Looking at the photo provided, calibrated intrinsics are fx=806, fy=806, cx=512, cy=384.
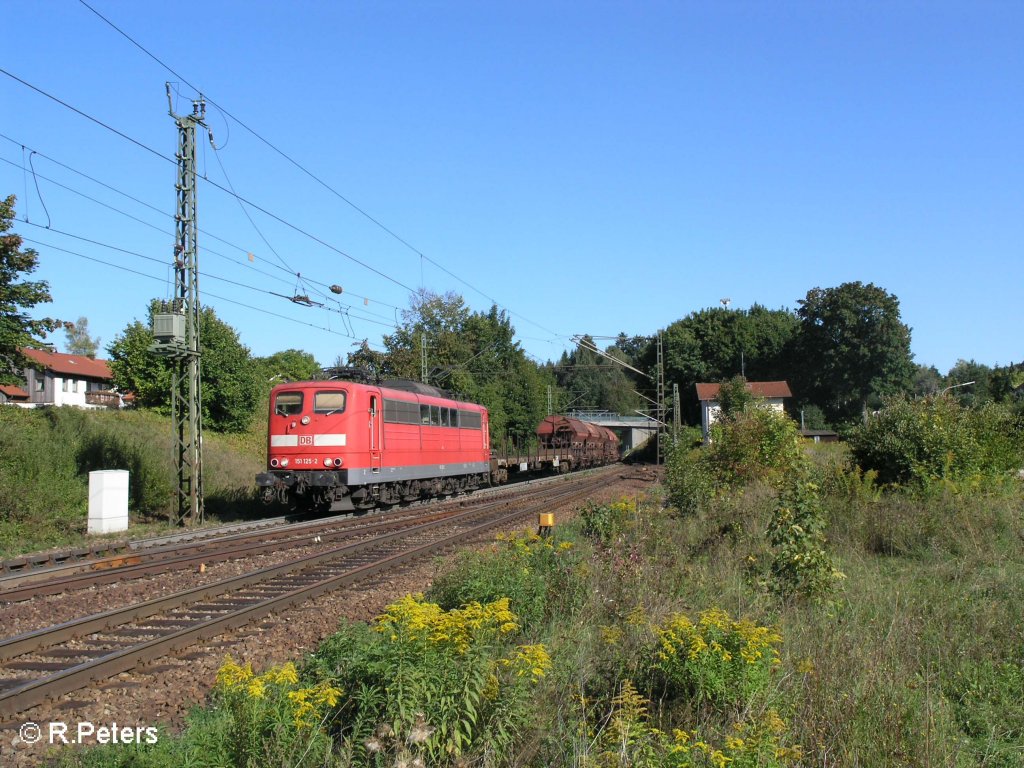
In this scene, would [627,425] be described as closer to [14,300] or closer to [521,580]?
[14,300]

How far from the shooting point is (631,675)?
5520 millimetres

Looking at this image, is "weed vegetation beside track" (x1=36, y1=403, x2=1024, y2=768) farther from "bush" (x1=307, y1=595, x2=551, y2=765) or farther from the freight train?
the freight train

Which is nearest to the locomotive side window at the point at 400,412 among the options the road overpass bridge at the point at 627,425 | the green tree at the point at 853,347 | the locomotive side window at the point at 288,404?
the locomotive side window at the point at 288,404

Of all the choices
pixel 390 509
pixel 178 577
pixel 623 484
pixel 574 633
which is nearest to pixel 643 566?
pixel 574 633

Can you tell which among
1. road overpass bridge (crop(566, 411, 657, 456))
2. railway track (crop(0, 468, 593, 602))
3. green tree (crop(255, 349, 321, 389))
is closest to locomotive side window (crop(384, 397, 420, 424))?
railway track (crop(0, 468, 593, 602))

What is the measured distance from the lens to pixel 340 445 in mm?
19406

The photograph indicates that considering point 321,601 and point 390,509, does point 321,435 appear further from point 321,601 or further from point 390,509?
point 321,601

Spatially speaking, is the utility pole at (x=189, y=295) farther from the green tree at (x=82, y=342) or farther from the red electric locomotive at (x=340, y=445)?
the green tree at (x=82, y=342)

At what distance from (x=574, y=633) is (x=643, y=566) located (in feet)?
7.01

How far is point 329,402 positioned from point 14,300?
8.22 m

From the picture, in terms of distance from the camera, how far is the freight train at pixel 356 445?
19.5 metres

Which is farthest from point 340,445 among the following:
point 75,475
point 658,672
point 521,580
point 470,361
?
point 470,361

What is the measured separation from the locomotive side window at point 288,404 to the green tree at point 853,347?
53544 mm

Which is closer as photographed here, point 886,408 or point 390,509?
point 886,408
